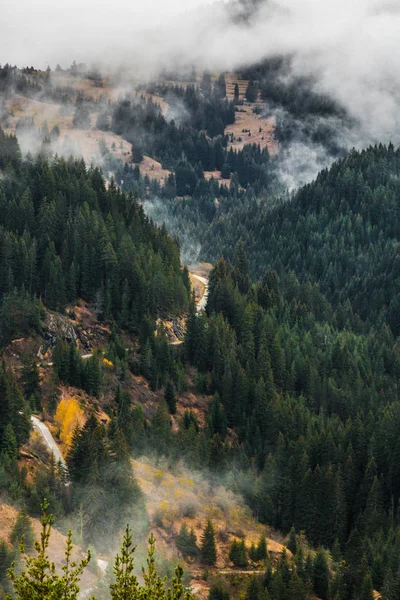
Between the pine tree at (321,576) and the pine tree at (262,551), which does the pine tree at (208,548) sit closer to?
the pine tree at (262,551)

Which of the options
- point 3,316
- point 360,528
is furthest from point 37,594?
point 3,316

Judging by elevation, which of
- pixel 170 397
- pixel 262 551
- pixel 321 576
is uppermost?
pixel 170 397

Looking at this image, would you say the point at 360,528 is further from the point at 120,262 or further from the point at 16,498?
the point at 120,262

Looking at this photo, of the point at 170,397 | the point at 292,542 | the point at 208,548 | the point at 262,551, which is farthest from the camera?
the point at 170,397

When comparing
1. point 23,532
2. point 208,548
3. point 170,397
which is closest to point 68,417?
point 170,397

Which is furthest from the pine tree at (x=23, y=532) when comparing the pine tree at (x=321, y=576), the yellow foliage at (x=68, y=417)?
the pine tree at (x=321, y=576)

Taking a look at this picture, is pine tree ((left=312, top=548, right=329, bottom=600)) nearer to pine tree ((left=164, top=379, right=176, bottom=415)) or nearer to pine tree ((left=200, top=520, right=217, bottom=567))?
pine tree ((left=200, top=520, right=217, bottom=567))

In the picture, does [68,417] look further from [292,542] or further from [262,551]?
[292,542]
